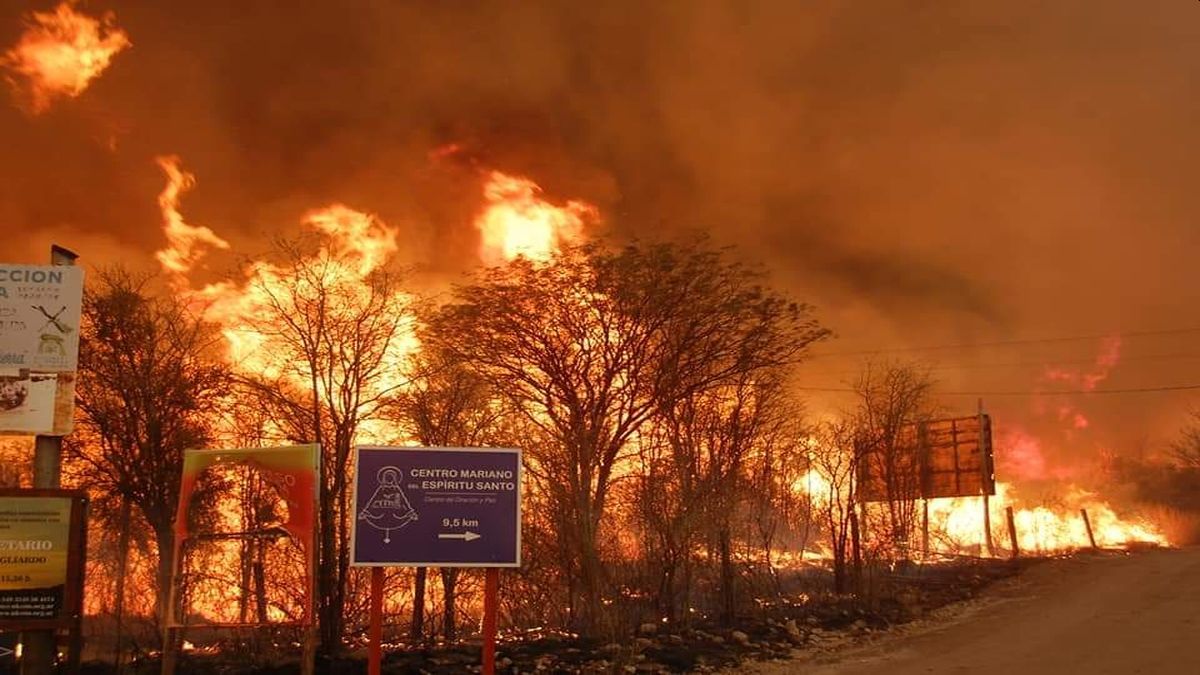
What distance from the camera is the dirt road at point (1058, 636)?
1252 centimetres

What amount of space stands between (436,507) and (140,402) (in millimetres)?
10881

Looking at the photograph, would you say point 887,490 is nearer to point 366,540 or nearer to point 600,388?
point 600,388

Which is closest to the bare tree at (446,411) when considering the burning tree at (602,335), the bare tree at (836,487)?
the burning tree at (602,335)

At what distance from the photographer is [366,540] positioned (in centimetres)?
944

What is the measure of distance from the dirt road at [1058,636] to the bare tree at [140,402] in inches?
460

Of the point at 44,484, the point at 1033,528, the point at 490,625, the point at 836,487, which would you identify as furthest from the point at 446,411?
the point at 1033,528

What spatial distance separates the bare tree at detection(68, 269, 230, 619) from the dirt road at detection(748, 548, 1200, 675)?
11672 millimetres

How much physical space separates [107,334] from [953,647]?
16.5 meters

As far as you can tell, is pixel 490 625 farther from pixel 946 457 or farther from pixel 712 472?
pixel 946 457

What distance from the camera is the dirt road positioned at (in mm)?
12523

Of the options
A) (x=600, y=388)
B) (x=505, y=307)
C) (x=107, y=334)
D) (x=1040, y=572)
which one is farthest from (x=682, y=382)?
(x=1040, y=572)

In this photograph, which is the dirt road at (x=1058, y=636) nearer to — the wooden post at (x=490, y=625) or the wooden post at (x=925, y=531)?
the wooden post at (x=925, y=531)

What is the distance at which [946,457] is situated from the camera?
3531 cm

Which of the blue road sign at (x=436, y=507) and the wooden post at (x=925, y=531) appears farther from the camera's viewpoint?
the wooden post at (x=925, y=531)
